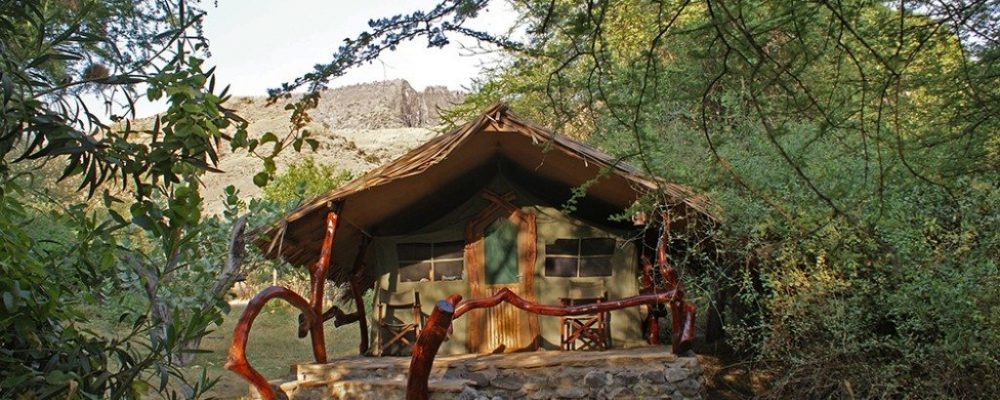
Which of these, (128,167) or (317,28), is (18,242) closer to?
(128,167)

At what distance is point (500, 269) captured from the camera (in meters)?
10.3

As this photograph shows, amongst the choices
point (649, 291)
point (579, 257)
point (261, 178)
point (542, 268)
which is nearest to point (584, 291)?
point (579, 257)

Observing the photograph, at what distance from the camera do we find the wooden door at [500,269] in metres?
10.2

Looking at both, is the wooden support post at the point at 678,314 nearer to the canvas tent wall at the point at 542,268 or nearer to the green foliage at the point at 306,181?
the canvas tent wall at the point at 542,268

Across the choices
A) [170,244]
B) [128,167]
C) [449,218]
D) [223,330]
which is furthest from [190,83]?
[223,330]

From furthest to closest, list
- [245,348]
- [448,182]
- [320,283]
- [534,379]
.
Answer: [448,182]
[320,283]
[534,379]
[245,348]

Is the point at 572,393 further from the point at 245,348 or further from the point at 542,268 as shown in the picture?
the point at 245,348

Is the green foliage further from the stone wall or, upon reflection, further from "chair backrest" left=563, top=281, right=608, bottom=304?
the stone wall

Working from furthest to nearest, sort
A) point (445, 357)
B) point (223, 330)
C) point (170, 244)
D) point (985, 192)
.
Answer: point (223, 330), point (445, 357), point (985, 192), point (170, 244)

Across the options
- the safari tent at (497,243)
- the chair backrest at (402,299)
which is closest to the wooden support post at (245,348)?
the safari tent at (497,243)

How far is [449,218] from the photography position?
34.5 ft

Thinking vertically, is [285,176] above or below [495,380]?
above

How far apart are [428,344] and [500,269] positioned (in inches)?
126

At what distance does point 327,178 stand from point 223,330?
12.0ft
